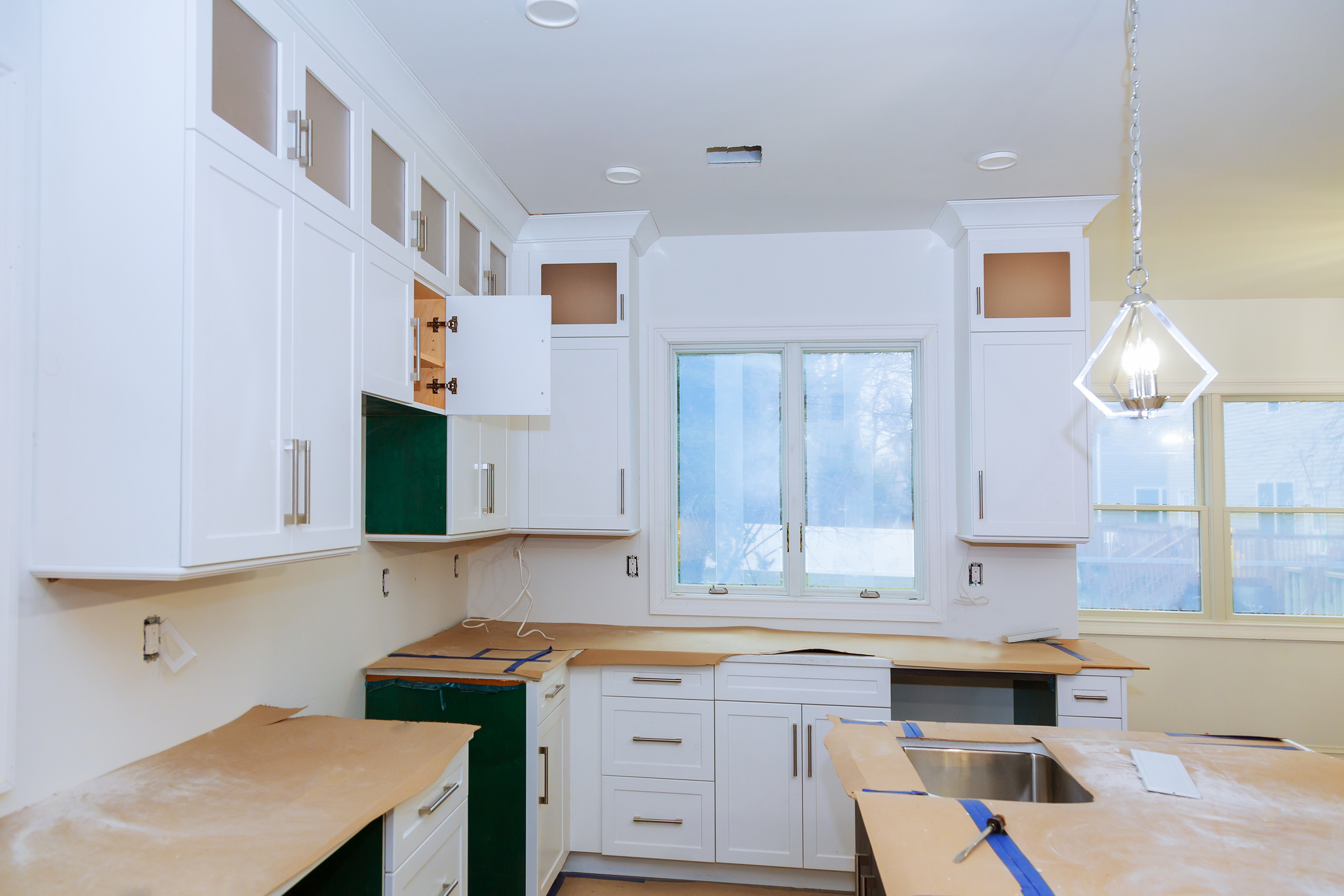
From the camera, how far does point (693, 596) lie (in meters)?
3.56

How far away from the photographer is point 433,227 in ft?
8.57

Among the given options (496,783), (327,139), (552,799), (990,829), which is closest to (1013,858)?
(990,829)

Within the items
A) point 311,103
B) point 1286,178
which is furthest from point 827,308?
point 311,103

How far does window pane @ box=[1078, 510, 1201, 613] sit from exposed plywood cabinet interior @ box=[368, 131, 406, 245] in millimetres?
4200

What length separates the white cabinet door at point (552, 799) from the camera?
8.73 ft

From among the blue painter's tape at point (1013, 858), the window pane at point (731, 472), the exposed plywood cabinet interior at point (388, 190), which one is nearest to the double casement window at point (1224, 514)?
the window pane at point (731, 472)

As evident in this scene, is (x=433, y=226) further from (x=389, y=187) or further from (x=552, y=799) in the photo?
(x=552, y=799)

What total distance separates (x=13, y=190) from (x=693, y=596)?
9.11ft

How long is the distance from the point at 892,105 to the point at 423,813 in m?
2.41

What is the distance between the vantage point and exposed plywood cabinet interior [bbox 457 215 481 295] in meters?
2.85

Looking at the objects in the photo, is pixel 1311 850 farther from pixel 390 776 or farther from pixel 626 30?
pixel 626 30

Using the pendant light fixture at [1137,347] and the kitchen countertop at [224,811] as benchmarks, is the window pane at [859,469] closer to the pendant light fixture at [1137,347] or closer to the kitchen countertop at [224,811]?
the pendant light fixture at [1137,347]

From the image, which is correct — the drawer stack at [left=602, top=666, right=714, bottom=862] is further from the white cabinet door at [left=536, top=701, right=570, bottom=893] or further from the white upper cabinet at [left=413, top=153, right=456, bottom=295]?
the white upper cabinet at [left=413, top=153, right=456, bottom=295]

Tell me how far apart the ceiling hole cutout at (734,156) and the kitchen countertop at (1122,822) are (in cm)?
196
